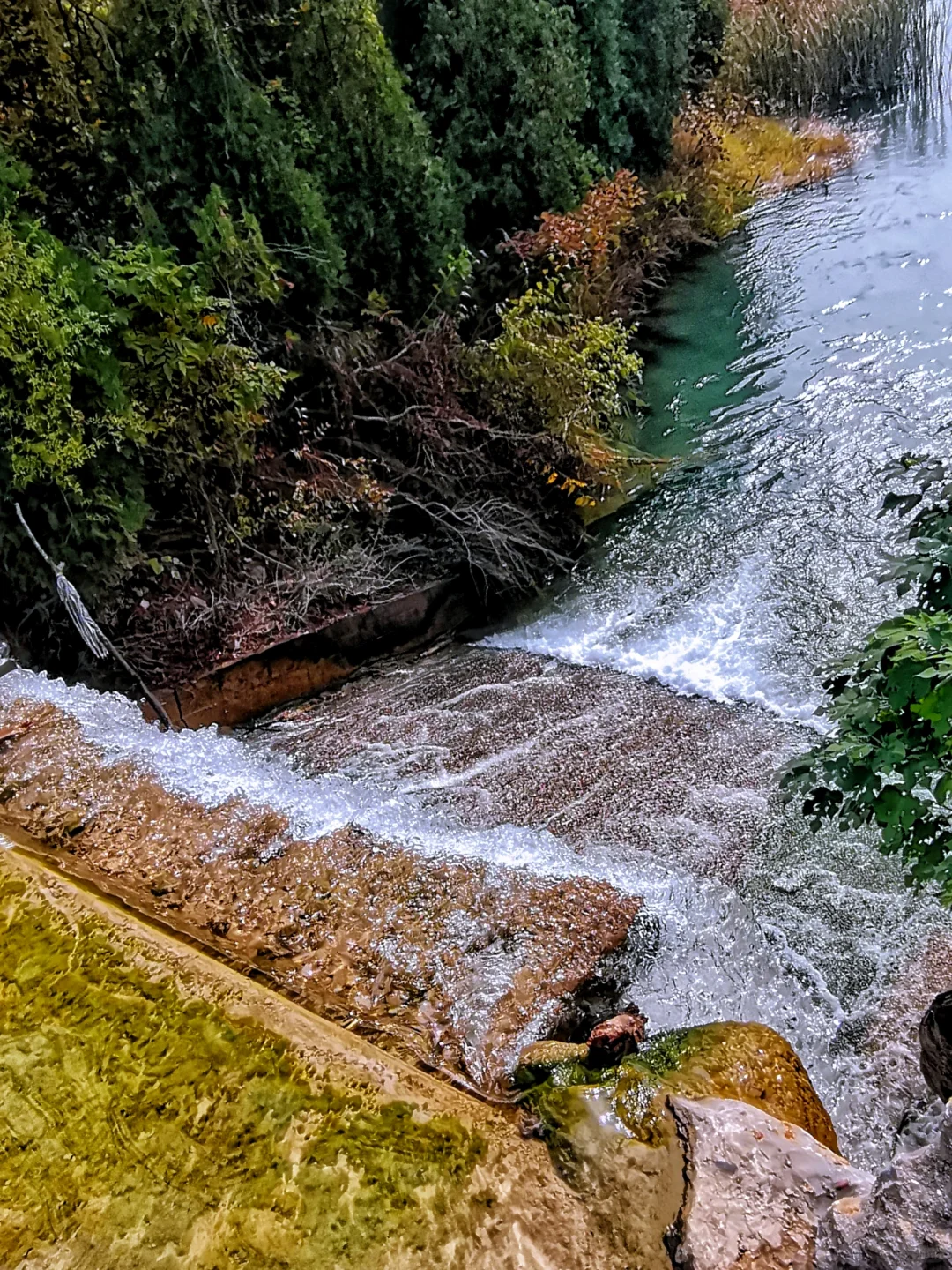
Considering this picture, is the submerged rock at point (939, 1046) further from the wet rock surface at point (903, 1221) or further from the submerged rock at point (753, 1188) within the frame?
the wet rock surface at point (903, 1221)

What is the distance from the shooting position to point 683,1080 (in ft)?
6.02

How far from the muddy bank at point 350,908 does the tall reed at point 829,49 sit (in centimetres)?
1384

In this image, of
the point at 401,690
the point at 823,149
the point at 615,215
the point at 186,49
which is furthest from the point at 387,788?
the point at 823,149

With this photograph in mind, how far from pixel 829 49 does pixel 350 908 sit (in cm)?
1508

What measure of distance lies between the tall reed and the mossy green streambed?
14.6m

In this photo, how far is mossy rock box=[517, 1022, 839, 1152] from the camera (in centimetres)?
172

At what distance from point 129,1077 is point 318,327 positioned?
4.92 meters

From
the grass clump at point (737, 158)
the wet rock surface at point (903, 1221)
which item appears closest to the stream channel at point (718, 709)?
the wet rock surface at point (903, 1221)

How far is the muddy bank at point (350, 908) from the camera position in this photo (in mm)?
2098

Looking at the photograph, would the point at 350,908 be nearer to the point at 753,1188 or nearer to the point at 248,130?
the point at 753,1188

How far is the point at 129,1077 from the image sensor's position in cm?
159

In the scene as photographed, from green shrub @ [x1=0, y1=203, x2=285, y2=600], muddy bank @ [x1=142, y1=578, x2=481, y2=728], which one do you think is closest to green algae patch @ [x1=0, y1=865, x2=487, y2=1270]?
green shrub @ [x1=0, y1=203, x2=285, y2=600]

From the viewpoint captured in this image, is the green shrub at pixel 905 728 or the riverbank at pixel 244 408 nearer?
the green shrub at pixel 905 728

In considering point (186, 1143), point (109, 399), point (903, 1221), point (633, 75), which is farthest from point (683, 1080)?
point (633, 75)
